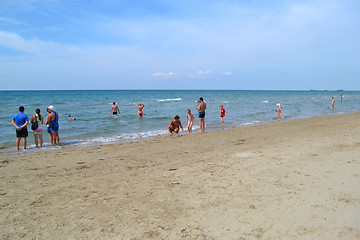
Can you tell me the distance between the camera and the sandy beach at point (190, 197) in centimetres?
338

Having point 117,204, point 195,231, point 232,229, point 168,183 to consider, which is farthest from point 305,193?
point 117,204

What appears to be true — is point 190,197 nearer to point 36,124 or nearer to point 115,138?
point 36,124

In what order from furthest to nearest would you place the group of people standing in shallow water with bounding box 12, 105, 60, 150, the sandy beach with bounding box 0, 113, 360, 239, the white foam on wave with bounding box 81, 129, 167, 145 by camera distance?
the white foam on wave with bounding box 81, 129, 167, 145
the group of people standing in shallow water with bounding box 12, 105, 60, 150
the sandy beach with bounding box 0, 113, 360, 239

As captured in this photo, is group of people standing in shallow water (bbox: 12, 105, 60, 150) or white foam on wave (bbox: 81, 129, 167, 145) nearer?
group of people standing in shallow water (bbox: 12, 105, 60, 150)

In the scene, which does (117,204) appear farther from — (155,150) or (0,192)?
(155,150)

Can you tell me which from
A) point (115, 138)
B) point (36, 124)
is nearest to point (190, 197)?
point (36, 124)

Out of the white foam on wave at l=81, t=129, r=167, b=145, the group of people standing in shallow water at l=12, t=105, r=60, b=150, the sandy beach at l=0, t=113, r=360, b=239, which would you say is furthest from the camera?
the white foam on wave at l=81, t=129, r=167, b=145

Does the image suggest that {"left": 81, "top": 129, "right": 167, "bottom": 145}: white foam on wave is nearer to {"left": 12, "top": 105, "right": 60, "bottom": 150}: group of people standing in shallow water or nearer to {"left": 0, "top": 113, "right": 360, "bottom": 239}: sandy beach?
{"left": 12, "top": 105, "right": 60, "bottom": 150}: group of people standing in shallow water

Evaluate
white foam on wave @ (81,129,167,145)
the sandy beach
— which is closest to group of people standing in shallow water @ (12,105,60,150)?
white foam on wave @ (81,129,167,145)

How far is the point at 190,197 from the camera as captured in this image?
432cm

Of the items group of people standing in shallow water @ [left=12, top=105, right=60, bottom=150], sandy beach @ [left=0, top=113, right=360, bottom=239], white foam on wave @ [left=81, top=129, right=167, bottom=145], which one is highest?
group of people standing in shallow water @ [left=12, top=105, right=60, bottom=150]

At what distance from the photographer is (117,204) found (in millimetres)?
4199

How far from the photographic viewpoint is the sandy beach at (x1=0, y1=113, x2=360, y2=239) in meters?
3.38

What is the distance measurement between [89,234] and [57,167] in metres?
3.84
